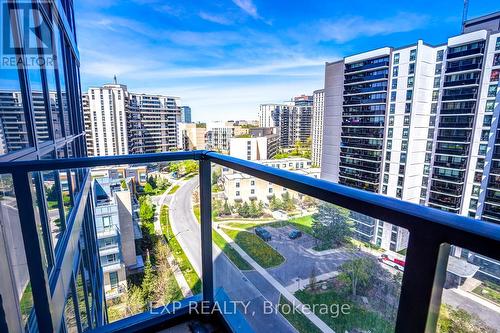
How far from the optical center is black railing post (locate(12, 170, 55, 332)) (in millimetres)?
915

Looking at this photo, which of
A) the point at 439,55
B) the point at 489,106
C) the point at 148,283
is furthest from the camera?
the point at 439,55

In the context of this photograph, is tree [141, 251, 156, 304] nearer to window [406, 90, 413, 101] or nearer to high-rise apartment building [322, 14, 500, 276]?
high-rise apartment building [322, 14, 500, 276]

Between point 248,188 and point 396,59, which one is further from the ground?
point 396,59

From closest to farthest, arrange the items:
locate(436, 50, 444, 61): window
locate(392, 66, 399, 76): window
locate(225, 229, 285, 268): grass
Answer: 1. locate(225, 229, 285, 268): grass
2. locate(436, 50, 444, 61): window
3. locate(392, 66, 399, 76): window

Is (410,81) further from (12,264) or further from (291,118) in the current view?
(291,118)

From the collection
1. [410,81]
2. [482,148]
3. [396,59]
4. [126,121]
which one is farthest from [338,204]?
[126,121]

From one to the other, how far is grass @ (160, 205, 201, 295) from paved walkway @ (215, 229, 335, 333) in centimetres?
34

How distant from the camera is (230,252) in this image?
1.35 metres

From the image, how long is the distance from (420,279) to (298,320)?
63 centimetres

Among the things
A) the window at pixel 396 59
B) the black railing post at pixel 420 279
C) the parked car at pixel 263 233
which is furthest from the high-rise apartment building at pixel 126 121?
the window at pixel 396 59

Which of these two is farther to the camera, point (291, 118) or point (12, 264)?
point (291, 118)

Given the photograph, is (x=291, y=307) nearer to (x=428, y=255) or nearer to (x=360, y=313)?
(x=360, y=313)

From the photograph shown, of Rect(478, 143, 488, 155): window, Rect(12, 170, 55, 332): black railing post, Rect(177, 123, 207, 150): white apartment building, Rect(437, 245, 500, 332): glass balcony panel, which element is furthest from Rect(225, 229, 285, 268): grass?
Rect(177, 123, 207, 150): white apartment building

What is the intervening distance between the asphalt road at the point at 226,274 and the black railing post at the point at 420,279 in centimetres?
61
